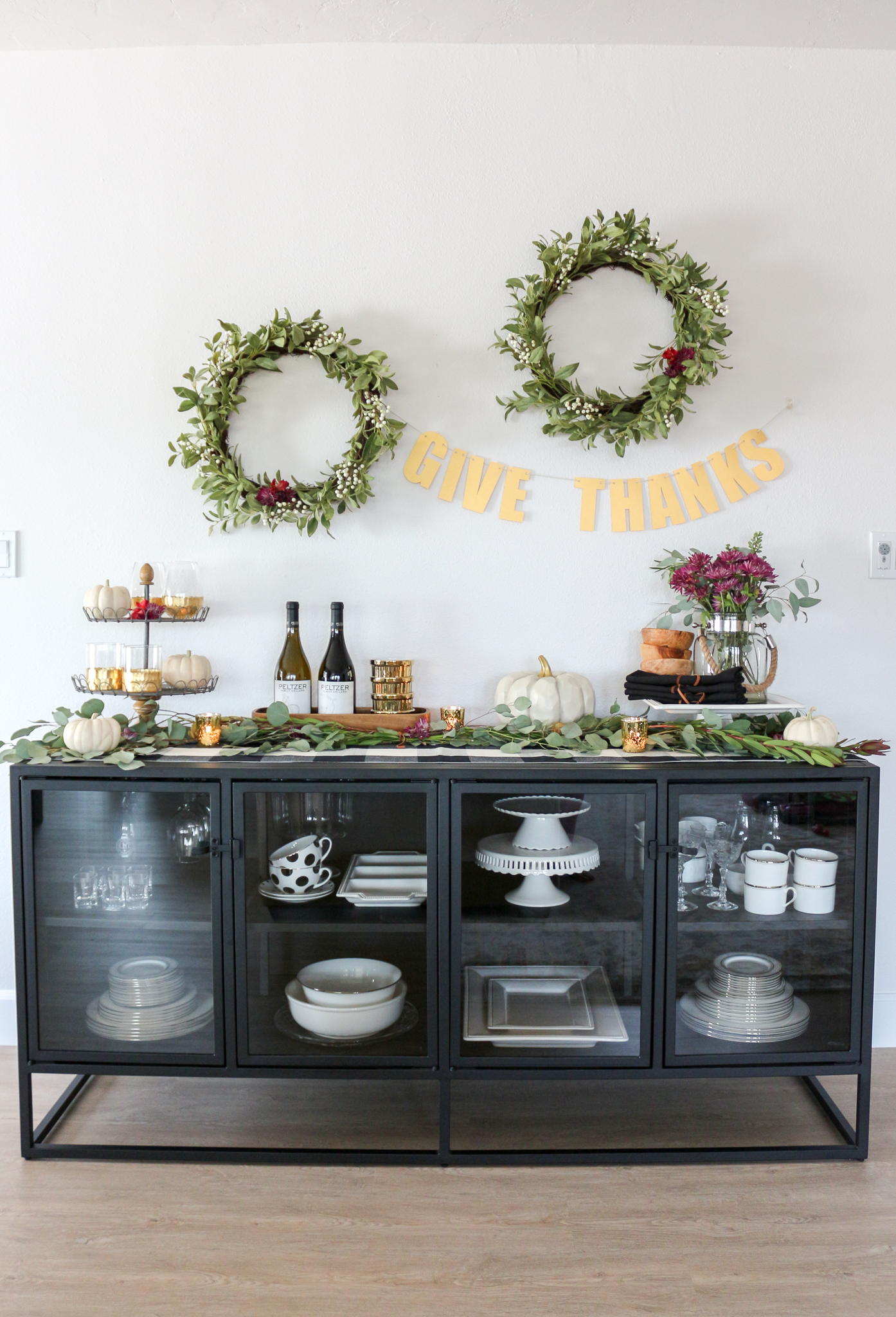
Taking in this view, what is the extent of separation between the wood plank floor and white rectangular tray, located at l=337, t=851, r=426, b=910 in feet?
1.81

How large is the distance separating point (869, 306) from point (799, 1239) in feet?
7.00

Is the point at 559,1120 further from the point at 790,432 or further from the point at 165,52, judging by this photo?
the point at 165,52

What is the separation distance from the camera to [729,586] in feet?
6.73

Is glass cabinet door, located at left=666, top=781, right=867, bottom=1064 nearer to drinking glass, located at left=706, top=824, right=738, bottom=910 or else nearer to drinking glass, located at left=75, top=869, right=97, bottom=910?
drinking glass, located at left=706, top=824, right=738, bottom=910

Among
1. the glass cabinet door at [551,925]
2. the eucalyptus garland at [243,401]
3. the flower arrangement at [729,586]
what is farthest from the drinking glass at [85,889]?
the flower arrangement at [729,586]

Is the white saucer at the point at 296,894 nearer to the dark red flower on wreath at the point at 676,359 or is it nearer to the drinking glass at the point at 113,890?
the drinking glass at the point at 113,890

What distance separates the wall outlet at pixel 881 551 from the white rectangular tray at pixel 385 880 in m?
1.41

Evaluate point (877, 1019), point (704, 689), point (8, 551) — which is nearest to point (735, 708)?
point (704, 689)

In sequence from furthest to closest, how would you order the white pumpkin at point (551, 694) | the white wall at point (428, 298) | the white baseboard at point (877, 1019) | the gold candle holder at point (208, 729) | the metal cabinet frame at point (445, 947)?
the white baseboard at point (877, 1019)
the white wall at point (428, 298)
the white pumpkin at point (551, 694)
the gold candle holder at point (208, 729)
the metal cabinet frame at point (445, 947)

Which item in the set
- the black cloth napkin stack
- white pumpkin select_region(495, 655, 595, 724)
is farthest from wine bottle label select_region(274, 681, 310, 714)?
the black cloth napkin stack

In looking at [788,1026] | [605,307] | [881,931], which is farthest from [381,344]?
[881,931]

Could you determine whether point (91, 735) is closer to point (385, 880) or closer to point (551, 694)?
point (385, 880)

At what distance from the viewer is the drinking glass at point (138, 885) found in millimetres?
1907

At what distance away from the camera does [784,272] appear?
2266 mm
